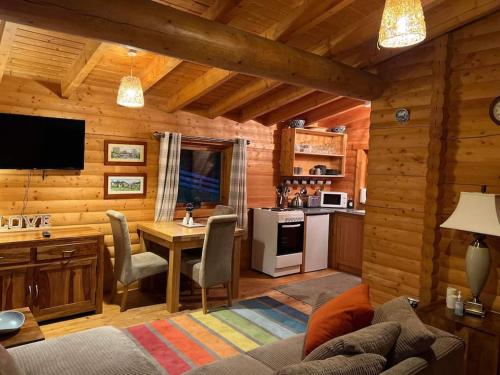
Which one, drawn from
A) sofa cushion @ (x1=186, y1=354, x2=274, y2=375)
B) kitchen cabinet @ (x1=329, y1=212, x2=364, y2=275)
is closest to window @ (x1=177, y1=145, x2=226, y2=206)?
kitchen cabinet @ (x1=329, y1=212, x2=364, y2=275)

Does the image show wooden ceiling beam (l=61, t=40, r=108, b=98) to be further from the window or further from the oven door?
the oven door

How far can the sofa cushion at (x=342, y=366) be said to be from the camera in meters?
1.32

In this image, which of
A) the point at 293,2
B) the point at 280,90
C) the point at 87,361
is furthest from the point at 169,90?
the point at 87,361

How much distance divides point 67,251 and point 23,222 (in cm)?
62

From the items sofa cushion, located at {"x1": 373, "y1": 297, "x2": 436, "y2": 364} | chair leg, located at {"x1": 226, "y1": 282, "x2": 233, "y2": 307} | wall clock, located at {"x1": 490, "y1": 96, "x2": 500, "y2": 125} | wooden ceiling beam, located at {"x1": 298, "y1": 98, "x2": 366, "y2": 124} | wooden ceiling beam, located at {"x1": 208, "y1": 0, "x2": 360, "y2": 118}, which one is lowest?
chair leg, located at {"x1": 226, "y1": 282, "x2": 233, "y2": 307}

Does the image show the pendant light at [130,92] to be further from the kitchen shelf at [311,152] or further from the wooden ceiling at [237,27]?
the kitchen shelf at [311,152]

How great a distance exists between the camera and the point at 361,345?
1497 mm

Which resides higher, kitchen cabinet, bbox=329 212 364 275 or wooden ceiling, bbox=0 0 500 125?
wooden ceiling, bbox=0 0 500 125

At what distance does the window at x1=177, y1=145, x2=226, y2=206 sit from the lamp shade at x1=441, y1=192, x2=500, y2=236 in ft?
10.5

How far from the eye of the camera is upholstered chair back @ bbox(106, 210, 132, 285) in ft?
12.0

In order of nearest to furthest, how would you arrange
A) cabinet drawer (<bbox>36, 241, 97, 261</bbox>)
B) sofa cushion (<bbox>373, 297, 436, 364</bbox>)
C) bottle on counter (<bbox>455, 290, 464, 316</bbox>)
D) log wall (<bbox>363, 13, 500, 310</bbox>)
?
sofa cushion (<bbox>373, 297, 436, 364</bbox>) < bottle on counter (<bbox>455, 290, 464, 316</bbox>) < log wall (<bbox>363, 13, 500, 310</bbox>) < cabinet drawer (<bbox>36, 241, 97, 261</bbox>)

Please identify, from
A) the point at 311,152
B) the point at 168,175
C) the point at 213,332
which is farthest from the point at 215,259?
the point at 311,152

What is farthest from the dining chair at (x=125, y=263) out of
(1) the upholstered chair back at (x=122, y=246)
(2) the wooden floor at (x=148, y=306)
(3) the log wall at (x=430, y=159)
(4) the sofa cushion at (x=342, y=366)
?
(4) the sofa cushion at (x=342, y=366)

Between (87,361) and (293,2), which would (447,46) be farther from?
(87,361)
